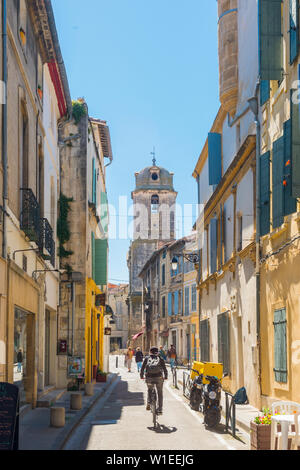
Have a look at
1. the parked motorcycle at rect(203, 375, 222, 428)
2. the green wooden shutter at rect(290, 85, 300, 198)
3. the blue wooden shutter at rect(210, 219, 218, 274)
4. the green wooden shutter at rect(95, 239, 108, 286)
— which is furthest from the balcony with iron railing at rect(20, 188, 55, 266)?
the green wooden shutter at rect(95, 239, 108, 286)

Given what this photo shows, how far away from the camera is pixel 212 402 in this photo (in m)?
13.2

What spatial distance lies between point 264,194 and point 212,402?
17.1 ft

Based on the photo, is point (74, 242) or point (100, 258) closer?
point (74, 242)

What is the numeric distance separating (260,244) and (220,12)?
922 centimetres

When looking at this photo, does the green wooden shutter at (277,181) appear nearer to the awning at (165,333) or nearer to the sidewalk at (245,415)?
the sidewalk at (245,415)

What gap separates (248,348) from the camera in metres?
17.8

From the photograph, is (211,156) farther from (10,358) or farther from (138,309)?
(138,309)

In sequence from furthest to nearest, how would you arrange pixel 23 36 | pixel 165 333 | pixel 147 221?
pixel 147 221 < pixel 165 333 < pixel 23 36

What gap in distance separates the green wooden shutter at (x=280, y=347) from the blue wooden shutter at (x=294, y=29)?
206 inches

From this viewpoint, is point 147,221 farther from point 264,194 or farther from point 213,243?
point 264,194

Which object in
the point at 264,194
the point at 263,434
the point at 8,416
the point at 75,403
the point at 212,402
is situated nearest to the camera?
the point at 8,416

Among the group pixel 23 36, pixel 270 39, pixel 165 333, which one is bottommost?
pixel 165 333

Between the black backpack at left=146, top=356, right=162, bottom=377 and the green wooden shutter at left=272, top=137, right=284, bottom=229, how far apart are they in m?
3.89

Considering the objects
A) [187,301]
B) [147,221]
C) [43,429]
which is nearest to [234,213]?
[43,429]
